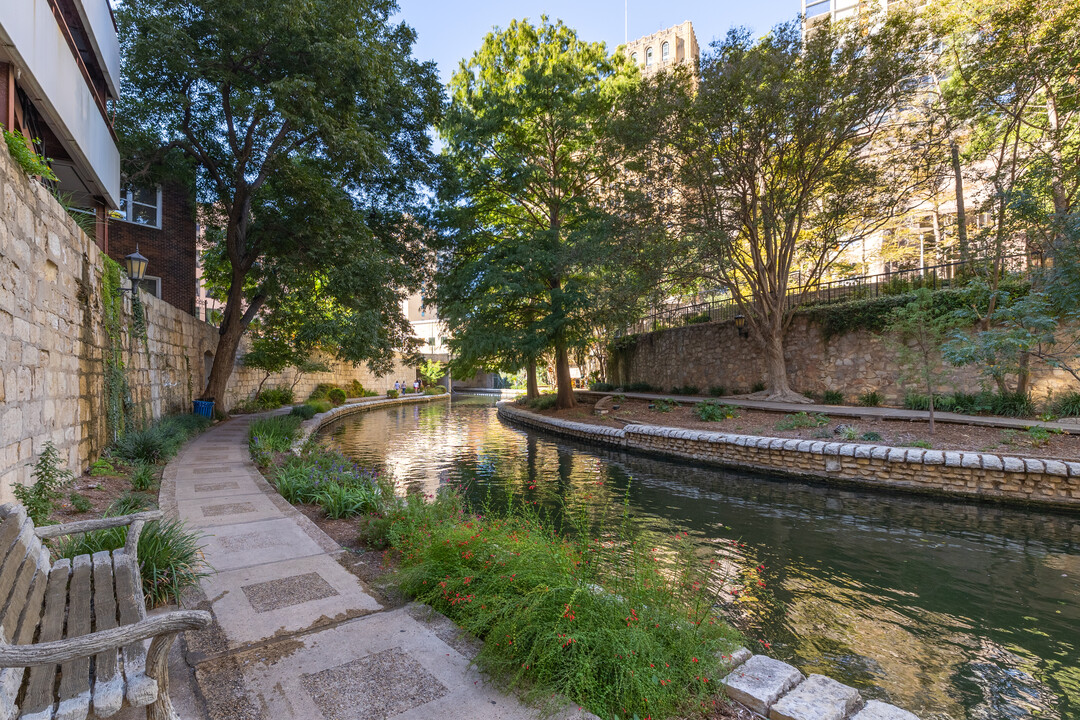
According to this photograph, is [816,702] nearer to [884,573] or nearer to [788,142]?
[884,573]

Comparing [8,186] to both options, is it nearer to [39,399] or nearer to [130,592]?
[39,399]

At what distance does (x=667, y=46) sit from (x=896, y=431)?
66.5m

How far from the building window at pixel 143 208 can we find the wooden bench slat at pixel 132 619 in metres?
15.7

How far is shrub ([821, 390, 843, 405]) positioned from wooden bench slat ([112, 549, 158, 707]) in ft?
47.9

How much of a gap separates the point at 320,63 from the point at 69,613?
11068 millimetres

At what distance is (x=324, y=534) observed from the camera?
434cm

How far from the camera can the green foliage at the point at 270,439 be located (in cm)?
802

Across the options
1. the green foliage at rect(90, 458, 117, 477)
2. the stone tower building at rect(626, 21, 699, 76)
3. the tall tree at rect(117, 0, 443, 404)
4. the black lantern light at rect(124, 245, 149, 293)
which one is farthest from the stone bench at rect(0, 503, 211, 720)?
the stone tower building at rect(626, 21, 699, 76)

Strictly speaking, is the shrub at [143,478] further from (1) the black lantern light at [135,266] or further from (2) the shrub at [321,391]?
(2) the shrub at [321,391]

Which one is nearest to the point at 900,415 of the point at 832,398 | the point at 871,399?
the point at 871,399

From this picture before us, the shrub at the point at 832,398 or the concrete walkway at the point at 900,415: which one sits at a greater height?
the shrub at the point at 832,398

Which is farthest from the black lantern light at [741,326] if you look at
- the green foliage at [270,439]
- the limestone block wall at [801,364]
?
the green foliage at [270,439]

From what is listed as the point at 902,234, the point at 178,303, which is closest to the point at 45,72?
the point at 178,303

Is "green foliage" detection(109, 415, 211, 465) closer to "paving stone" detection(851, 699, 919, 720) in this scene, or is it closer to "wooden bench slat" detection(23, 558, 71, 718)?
"wooden bench slat" detection(23, 558, 71, 718)
